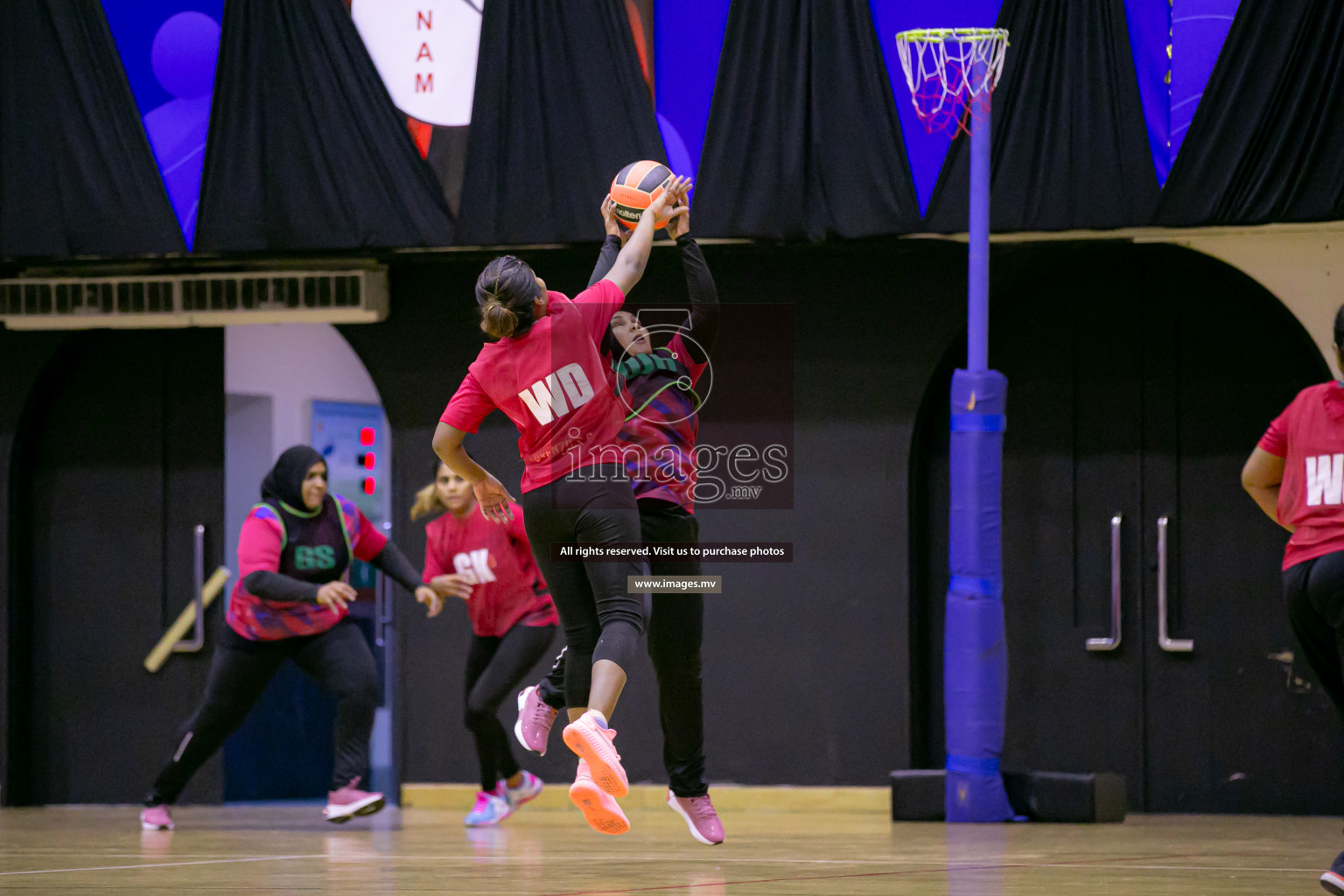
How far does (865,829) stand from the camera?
7.51 meters

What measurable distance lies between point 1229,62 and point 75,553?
7.58 m

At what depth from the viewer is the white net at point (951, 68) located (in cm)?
766

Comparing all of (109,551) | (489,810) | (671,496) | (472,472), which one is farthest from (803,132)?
(109,551)

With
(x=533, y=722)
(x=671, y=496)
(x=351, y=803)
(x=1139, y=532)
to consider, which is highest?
(x=671, y=496)

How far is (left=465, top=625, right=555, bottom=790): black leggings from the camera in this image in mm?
7609

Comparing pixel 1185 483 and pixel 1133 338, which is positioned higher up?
pixel 1133 338

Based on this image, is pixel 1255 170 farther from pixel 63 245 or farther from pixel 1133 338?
pixel 63 245

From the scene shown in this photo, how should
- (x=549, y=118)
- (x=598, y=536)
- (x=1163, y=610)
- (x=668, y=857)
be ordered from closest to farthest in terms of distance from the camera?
(x=598, y=536) → (x=668, y=857) → (x=549, y=118) → (x=1163, y=610)

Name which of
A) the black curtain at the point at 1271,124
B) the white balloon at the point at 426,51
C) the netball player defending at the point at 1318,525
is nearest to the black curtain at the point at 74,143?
the white balloon at the point at 426,51

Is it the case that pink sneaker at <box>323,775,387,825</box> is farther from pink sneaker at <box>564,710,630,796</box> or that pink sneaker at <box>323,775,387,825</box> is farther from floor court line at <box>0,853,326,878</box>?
pink sneaker at <box>564,710,630,796</box>

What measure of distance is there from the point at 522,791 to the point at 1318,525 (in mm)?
4765

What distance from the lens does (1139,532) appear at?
29.1 ft

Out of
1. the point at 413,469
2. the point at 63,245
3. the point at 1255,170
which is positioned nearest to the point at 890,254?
the point at 1255,170

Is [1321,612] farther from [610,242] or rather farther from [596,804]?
[610,242]
